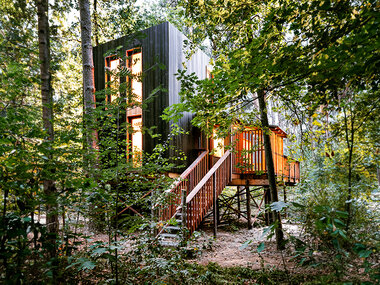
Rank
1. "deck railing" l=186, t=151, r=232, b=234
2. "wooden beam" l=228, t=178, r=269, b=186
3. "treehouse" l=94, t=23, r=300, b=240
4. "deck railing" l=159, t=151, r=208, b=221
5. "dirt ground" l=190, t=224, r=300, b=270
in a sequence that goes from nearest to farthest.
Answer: "dirt ground" l=190, t=224, r=300, b=270 < "deck railing" l=186, t=151, r=232, b=234 < "deck railing" l=159, t=151, r=208, b=221 < "treehouse" l=94, t=23, r=300, b=240 < "wooden beam" l=228, t=178, r=269, b=186

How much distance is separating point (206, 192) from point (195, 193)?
0.80 meters

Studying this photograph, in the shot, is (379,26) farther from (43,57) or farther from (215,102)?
(43,57)

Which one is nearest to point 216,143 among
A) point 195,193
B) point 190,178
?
point 190,178

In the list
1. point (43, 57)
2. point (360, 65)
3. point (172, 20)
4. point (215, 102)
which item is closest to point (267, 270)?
point (215, 102)

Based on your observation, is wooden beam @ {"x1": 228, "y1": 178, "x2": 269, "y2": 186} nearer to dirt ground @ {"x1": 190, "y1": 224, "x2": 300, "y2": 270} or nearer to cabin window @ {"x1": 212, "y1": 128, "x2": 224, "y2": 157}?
cabin window @ {"x1": 212, "y1": 128, "x2": 224, "y2": 157}

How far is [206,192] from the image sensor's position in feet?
23.5

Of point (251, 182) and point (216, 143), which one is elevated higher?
point (216, 143)

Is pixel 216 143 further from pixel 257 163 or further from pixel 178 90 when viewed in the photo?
pixel 178 90

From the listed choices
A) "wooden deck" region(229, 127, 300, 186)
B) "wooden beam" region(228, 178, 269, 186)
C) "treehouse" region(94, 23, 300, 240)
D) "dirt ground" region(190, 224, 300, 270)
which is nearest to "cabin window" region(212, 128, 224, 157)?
"treehouse" region(94, 23, 300, 240)

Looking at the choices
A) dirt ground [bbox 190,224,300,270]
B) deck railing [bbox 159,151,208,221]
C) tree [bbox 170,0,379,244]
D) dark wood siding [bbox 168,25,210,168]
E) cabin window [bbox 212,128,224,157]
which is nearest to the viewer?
tree [bbox 170,0,379,244]

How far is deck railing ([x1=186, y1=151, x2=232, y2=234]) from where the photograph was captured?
247 inches

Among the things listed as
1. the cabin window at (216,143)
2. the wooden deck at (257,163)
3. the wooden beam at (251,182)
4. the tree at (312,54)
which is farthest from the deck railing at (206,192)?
the tree at (312,54)

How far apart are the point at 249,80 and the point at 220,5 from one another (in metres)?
1.97

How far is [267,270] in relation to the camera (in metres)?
3.88
